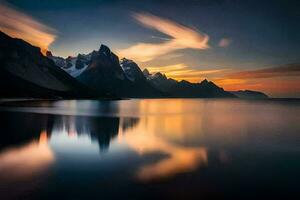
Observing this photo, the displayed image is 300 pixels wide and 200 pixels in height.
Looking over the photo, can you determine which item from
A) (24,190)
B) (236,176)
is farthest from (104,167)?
(236,176)

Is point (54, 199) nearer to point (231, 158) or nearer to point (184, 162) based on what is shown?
point (184, 162)

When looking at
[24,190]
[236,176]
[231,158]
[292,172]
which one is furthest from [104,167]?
[292,172]

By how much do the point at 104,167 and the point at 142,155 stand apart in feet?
21.7

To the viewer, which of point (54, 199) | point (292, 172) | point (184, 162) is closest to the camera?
point (54, 199)

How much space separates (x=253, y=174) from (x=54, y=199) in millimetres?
15065

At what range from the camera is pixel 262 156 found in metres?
31.2

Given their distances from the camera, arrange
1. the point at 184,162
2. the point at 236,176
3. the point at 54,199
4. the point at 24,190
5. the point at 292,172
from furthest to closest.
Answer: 1. the point at 184,162
2. the point at 292,172
3. the point at 236,176
4. the point at 24,190
5. the point at 54,199

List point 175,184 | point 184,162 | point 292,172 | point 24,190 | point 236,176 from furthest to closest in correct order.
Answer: point 184,162 → point 292,172 → point 236,176 → point 175,184 → point 24,190

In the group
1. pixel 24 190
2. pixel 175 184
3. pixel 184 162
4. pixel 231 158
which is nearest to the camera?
pixel 24 190

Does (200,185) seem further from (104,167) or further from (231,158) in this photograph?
(231,158)

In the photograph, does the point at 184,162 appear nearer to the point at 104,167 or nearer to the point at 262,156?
the point at 104,167

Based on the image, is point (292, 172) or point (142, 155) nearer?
point (292, 172)

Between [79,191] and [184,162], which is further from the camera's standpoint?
[184,162]

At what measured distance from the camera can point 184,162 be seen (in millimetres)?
27266
